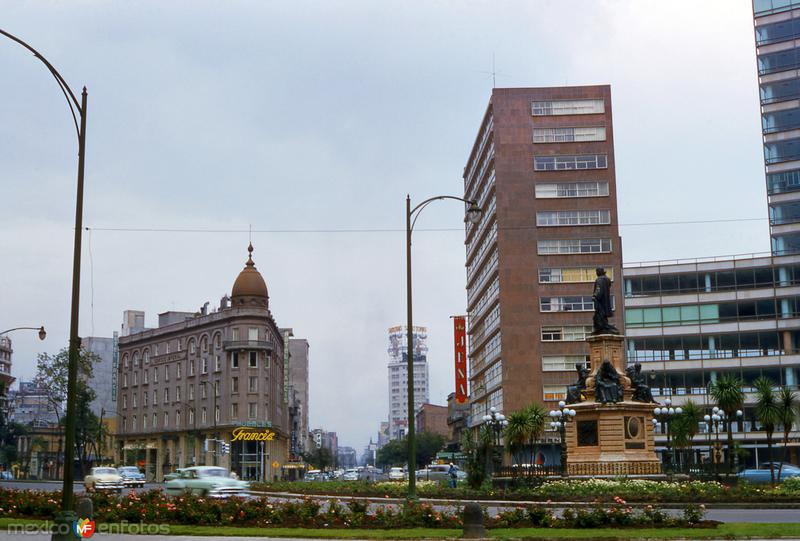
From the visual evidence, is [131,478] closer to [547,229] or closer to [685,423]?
[685,423]

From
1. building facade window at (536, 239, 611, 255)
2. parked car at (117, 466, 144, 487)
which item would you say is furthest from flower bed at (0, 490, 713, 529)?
building facade window at (536, 239, 611, 255)

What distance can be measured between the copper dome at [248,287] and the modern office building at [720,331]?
39187 millimetres

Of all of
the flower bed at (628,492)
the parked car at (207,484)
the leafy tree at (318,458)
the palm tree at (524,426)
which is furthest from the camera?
the leafy tree at (318,458)

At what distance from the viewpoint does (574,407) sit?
42281 millimetres

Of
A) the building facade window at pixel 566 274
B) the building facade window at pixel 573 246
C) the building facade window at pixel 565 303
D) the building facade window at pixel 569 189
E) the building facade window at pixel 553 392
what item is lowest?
the building facade window at pixel 553 392

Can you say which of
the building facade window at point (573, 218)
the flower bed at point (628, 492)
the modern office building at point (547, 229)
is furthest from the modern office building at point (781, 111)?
the flower bed at point (628, 492)

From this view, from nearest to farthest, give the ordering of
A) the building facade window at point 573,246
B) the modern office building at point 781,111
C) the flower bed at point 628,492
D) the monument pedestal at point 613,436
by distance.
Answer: the flower bed at point 628,492, the monument pedestal at point 613,436, the building facade window at point 573,246, the modern office building at point 781,111

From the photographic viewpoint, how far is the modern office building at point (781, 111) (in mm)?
96812

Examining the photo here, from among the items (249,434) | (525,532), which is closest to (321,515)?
(525,532)

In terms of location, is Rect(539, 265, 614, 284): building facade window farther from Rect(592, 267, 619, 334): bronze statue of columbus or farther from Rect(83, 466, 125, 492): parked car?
Rect(83, 466, 125, 492): parked car

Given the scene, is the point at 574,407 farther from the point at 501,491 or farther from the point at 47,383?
the point at 47,383

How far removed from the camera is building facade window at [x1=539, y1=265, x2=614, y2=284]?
87.3m

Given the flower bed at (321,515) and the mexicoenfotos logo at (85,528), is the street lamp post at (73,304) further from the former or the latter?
the flower bed at (321,515)

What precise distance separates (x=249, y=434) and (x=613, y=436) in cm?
6249
